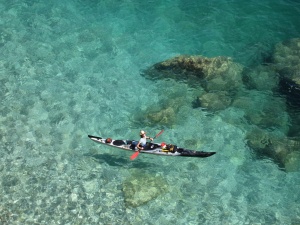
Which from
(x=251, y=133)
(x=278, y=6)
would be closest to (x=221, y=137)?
(x=251, y=133)

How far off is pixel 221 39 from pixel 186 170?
13.4 metres

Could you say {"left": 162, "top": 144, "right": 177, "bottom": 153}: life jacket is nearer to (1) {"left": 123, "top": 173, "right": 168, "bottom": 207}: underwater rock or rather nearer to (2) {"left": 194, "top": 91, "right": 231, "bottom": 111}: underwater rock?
(1) {"left": 123, "top": 173, "right": 168, "bottom": 207}: underwater rock

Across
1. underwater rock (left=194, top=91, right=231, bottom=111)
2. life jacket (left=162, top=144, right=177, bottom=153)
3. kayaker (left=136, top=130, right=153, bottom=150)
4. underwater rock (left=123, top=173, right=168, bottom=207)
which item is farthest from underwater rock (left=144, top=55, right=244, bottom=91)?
underwater rock (left=123, top=173, right=168, bottom=207)

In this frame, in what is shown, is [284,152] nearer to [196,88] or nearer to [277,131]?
[277,131]

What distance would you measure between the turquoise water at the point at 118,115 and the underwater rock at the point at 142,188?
12.1 inches

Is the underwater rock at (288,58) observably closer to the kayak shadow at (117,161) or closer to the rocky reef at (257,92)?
the rocky reef at (257,92)

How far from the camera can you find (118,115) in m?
23.7

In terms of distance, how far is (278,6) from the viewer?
3150 centimetres

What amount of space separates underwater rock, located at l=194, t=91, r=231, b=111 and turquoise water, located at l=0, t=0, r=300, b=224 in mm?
525

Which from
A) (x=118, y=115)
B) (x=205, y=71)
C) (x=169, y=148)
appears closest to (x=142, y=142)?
(x=169, y=148)

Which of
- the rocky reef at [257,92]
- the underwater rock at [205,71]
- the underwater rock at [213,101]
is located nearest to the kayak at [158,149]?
the rocky reef at [257,92]

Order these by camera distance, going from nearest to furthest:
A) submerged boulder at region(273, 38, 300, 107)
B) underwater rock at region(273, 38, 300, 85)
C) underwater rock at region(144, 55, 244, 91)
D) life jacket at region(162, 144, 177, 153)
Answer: life jacket at region(162, 144, 177, 153)
submerged boulder at region(273, 38, 300, 107)
underwater rock at region(273, 38, 300, 85)
underwater rock at region(144, 55, 244, 91)

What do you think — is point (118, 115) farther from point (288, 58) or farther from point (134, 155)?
point (288, 58)

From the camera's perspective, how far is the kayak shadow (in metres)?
20.9
